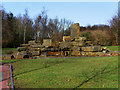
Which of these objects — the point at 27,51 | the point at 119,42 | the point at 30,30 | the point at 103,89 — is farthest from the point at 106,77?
the point at 30,30

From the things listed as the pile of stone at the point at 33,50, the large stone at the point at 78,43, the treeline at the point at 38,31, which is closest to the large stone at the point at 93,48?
the large stone at the point at 78,43

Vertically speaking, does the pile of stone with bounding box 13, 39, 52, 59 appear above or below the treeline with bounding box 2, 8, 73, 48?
below

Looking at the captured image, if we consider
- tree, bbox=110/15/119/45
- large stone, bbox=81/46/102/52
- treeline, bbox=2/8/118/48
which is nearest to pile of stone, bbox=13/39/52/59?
large stone, bbox=81/46/102/52

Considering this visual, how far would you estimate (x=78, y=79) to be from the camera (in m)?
5.76

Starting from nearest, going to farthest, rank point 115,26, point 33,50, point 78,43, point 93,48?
point 93,48
point 33,50
point 78,43
point 115,26

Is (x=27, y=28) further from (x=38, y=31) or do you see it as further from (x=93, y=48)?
(x=93, y=48)

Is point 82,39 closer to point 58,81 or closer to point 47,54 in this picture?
point 47,54

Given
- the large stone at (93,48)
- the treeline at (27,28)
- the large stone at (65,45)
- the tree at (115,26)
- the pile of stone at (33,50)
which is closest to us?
the large stone at (93,48)

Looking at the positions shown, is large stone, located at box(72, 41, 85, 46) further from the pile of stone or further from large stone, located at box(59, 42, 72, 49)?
the pile of stone

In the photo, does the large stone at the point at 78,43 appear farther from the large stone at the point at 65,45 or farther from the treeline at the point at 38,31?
the treeline at the point at 38,31

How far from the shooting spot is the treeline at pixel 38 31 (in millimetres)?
28469

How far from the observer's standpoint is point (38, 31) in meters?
38.2

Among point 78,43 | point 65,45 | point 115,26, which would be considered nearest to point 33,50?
point 65,45

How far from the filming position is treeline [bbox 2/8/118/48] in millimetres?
28469
